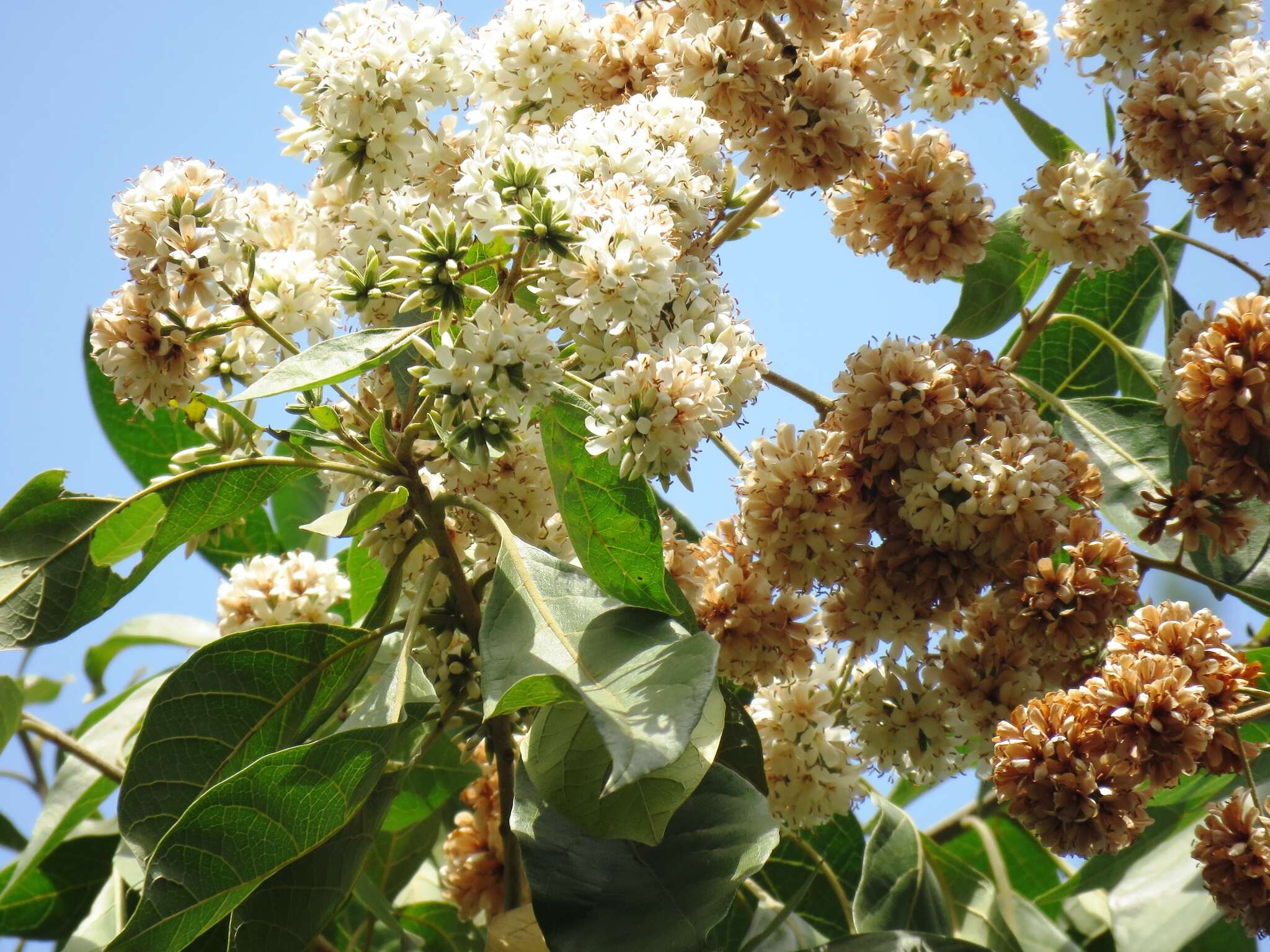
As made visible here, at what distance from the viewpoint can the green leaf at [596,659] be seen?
0.90m

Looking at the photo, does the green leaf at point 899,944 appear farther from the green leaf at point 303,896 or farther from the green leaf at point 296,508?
the green leaf at point 296,508

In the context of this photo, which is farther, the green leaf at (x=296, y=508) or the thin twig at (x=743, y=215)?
the green leaf at (x=296, y=508)

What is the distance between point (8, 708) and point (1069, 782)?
1233mm

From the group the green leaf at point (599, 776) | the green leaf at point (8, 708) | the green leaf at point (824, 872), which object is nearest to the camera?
the green leaf at point (599, 776)

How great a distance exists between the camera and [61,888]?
1755 millimetres

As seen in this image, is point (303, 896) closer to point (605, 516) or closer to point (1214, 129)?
point (605, 516)

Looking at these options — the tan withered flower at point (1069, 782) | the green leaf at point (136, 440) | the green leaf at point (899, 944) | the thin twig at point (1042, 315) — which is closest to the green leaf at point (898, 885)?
the green leaf at point (899, 944)

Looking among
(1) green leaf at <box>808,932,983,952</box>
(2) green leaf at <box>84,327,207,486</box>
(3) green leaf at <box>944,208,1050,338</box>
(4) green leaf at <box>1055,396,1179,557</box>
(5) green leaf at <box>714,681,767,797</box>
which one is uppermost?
(2) green leaf at <box>84,327,207,486</box>

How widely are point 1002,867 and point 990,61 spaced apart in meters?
1.04

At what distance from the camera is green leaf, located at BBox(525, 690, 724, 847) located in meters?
1.01

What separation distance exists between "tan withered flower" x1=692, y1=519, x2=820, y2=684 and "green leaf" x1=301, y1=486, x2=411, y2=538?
0.33 metres

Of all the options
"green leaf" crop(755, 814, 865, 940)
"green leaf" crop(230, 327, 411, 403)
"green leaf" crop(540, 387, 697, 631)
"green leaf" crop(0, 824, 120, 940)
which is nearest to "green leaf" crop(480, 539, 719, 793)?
"green leaf" crop(540, 387, 697, 631)

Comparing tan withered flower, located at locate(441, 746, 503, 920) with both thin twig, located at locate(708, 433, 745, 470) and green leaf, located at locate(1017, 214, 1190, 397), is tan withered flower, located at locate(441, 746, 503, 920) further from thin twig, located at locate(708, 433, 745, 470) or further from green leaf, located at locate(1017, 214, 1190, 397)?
green leaf, located at locate(1017, 214, 1190, 397)

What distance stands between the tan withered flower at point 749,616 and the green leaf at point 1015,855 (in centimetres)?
80
